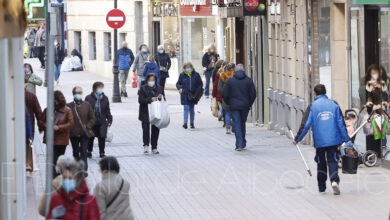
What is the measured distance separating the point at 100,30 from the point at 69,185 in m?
39.8

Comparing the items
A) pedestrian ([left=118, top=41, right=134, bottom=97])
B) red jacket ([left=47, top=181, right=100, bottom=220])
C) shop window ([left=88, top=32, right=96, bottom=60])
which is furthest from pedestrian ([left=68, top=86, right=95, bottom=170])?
shop window ([left=88, top=32, right=96, bottom=60])

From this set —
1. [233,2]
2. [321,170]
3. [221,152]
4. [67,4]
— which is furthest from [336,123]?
[67,4]

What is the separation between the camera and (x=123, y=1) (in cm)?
4541

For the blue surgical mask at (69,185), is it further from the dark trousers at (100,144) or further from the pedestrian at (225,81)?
the pedestrian at (225,81)

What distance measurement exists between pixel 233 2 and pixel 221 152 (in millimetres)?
8387

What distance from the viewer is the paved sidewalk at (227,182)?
14.3 meters

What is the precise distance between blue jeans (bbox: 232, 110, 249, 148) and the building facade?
20977 mm

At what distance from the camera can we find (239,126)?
70.8 feet

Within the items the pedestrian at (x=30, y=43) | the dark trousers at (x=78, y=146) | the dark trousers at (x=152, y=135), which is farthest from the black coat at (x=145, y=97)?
the pedestrian at (x=30, y=43)

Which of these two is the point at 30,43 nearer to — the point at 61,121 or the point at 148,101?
the point at 148,101

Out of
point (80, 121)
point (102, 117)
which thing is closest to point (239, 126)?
point (102, 117)

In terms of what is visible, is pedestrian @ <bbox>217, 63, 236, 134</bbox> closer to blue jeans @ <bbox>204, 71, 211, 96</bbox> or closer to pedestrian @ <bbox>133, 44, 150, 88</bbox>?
pedestrian @ <bbox>133, 44, 150, 88</bbox>

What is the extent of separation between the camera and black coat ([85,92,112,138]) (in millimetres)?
19688

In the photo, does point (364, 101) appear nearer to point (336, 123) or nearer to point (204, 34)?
point (336, 123)
